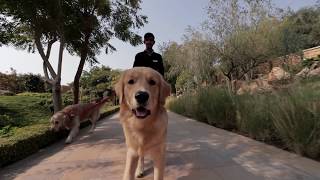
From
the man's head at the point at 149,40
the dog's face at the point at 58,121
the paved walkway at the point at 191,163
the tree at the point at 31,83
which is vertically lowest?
the paved walkway at the point at 191,163

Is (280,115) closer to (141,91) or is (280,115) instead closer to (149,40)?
(149,40)

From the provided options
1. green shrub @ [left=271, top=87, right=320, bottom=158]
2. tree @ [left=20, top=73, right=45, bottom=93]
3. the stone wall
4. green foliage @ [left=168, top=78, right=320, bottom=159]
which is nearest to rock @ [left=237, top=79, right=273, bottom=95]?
green foliage @ [left=168, top=78, right=320, bottom=159]

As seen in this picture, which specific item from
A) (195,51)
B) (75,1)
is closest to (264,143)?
(75,1)

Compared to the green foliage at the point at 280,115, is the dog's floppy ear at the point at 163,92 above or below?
above

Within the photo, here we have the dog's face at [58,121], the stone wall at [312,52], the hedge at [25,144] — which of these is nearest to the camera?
the hedge at [25,144]

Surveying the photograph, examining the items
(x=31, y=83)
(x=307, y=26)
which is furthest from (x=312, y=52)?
(x=31, y=83)

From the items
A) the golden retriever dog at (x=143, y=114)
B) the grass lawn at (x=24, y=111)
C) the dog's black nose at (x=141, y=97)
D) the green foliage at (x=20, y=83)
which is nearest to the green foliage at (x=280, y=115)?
the golden retriever dog at (x=143, y=114)

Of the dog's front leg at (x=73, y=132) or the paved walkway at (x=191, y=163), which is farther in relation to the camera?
the dog's front leg at (x=73, y=132)

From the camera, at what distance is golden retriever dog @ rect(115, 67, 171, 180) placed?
397 cm

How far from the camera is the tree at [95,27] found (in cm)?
1490

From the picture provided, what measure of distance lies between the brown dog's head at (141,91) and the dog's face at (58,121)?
6440 mm

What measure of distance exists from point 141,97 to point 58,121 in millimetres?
7130

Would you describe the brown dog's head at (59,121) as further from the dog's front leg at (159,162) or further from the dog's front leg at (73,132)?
the dog's front leg at (159,162)

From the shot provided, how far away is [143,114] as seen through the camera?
13.0ft
